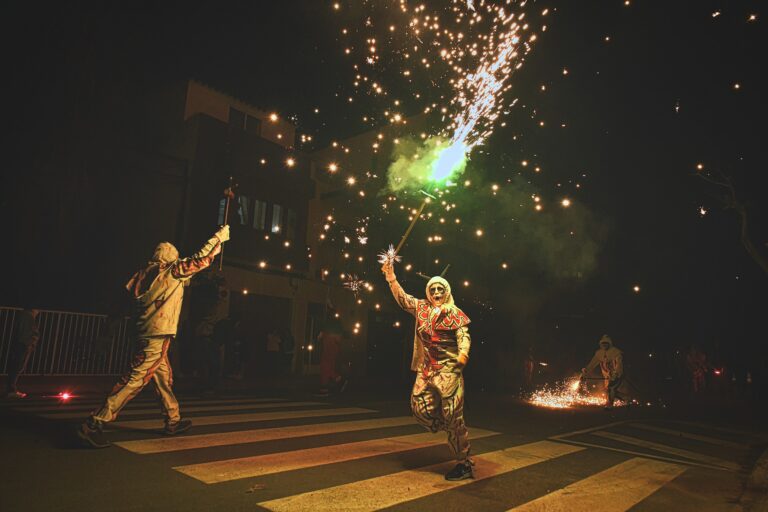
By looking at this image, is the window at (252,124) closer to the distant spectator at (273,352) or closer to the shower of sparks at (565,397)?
the distant spectator at (273,352)

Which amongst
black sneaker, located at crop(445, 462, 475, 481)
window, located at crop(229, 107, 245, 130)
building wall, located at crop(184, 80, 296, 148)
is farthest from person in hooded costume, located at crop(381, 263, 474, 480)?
window, located at crop(229, 107, 245, 130)

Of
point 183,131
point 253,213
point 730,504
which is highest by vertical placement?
point 183,131

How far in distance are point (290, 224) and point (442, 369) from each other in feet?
56.3

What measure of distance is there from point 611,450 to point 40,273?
56.8 ft

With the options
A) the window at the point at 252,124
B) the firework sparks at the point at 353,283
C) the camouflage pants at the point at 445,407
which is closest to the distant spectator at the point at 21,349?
the camouflage pants at the point at 445,407

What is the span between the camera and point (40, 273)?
16.2 metres

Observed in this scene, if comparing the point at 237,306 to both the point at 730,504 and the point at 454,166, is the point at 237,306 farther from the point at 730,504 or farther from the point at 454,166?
the point at 730,504

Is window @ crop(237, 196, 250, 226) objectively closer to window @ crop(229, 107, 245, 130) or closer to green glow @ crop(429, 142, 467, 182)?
window @ crop(229, 107, 245, 130)

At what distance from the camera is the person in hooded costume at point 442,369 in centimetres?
480

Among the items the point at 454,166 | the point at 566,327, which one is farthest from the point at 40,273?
the point at 566,327

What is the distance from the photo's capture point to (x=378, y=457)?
5453 mm

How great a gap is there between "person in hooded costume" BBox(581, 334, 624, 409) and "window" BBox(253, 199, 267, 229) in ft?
43.2

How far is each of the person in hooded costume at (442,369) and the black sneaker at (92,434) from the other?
3.12m

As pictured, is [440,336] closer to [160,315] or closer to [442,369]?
[442,369]
